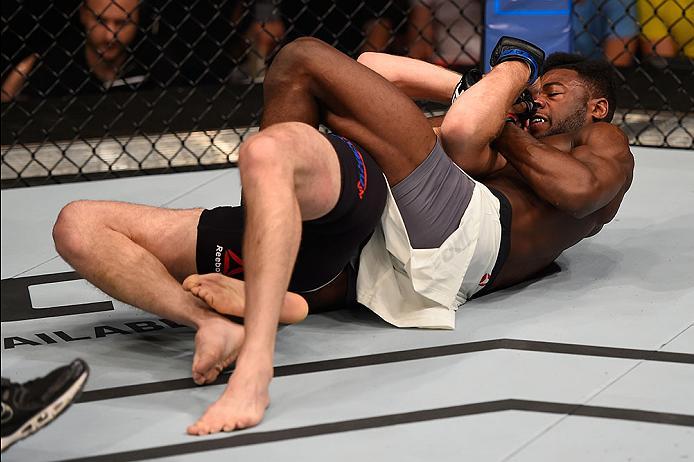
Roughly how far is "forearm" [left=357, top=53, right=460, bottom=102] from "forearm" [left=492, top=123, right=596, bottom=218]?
24 centimetres

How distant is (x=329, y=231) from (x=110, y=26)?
2097mm

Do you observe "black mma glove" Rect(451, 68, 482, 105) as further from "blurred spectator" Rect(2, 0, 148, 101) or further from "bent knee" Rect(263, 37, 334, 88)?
"blurred spectator" Rect(2, 0, 148, 101)

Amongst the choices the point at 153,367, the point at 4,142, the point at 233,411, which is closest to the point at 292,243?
the point at 233,411

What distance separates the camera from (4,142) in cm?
380

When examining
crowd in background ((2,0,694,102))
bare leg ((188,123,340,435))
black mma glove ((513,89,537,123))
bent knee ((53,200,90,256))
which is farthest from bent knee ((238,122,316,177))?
crowd in background ((2,0,694,102))

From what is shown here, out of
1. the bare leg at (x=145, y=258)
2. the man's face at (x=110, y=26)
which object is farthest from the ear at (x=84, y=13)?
the bare leg at (x=145, y=258)

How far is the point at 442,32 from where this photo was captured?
403 cm

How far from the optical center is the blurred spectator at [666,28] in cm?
384

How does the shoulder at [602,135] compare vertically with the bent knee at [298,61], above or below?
below

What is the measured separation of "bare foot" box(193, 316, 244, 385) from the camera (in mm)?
1905

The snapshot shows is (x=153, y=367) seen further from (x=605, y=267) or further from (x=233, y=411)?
(x=605, y=267)

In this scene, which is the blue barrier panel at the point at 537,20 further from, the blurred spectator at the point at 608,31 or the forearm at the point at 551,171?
the forearm at the point at 551,171

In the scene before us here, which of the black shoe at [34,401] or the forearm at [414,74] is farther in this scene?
the forearm at [414,74]

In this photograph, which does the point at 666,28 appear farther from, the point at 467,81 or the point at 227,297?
the point at 227,297
